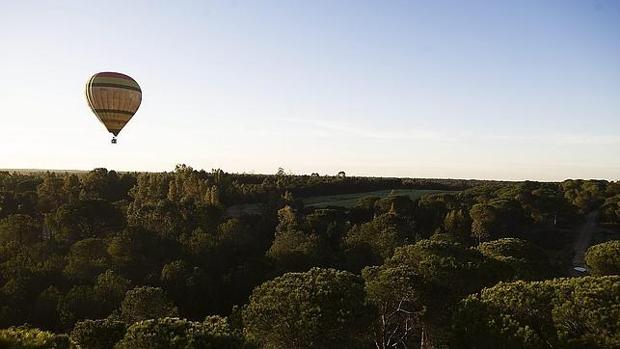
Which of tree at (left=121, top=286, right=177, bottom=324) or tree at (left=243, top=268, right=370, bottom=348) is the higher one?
tree at (left=243, top=268, right=370, bottom=348)

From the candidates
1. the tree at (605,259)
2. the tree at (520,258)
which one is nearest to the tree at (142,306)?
the tree at (520,258)

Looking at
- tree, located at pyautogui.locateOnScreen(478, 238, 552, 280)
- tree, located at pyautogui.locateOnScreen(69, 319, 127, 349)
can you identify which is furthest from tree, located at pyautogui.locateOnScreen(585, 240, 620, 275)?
tree, located at pyautogui.locateOnScreen(69, 319, 127, 349)

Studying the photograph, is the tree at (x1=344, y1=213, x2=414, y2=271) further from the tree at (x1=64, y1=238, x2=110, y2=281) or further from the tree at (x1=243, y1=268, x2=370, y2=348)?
the tree at (x1=243, y1=268, x2=370, y2=348)

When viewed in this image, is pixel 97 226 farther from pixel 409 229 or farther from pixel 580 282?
pixel 580 282

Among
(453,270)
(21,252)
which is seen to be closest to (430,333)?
(453,270)

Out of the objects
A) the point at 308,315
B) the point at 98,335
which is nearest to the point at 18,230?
the point at 98,335

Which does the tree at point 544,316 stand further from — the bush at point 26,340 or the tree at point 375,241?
the tree at point 375,241

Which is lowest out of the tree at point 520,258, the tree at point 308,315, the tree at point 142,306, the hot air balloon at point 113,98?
the tree at point 142,306

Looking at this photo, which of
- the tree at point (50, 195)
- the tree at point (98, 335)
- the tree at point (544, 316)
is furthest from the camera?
the tree at point (50, 195)
